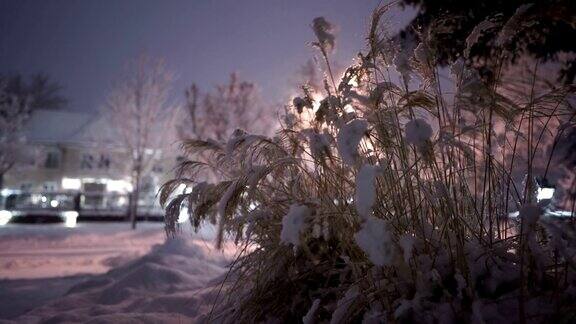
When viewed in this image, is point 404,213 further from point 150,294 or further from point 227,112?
point 227,112

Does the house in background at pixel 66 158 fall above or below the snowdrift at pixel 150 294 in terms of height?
above

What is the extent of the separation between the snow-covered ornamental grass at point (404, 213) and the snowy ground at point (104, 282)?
108 centimetres

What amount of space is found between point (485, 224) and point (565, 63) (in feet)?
15.4

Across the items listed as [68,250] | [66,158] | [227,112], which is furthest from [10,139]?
[68,250]

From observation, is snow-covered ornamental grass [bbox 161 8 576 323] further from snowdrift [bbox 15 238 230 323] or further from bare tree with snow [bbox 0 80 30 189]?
bare tree with snow [bbox 0 80 30 189]

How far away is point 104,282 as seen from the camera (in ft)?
17.9

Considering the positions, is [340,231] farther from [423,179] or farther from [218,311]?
[218,311]

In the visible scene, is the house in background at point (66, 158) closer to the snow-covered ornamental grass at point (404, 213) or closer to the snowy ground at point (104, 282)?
the snowy ground at point (104, 282)

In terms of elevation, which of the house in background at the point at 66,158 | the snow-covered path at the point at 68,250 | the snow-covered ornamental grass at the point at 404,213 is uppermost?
the house in background at the point at 66,158

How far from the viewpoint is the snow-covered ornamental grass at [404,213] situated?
5.79 ft

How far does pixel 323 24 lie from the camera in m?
2.45

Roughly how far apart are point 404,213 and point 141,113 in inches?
612

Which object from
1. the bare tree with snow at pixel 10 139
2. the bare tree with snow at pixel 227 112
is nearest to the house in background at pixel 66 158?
the bare tree with snow at pixel 10 139

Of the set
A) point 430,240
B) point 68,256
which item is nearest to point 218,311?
point 430,240
